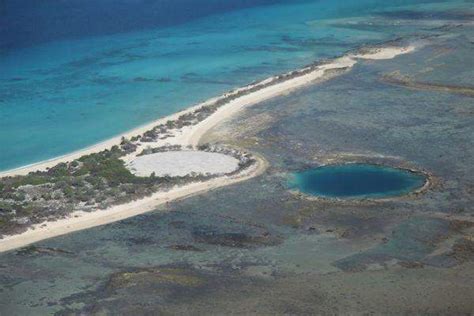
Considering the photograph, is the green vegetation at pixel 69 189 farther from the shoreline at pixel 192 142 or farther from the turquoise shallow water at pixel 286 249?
the turquoise shallow water at pixel 286 249

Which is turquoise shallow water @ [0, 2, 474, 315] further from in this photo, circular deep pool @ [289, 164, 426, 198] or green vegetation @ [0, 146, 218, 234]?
green vegetation @ [0, 146, 218, 234]

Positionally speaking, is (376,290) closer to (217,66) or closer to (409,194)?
(409,194)

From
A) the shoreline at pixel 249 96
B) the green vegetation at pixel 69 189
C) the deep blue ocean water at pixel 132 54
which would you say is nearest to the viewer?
the green vegetation at pixel 69 189

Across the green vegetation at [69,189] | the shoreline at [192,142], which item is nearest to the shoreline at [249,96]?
the shoreline at [192,142]

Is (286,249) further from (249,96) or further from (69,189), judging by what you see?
(249,96)

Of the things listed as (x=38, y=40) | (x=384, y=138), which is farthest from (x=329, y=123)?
(x=38, y=40)

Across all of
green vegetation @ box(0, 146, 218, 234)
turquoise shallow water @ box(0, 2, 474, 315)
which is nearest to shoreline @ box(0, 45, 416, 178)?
green vegetation @ box(0, 146, 218, 234)
